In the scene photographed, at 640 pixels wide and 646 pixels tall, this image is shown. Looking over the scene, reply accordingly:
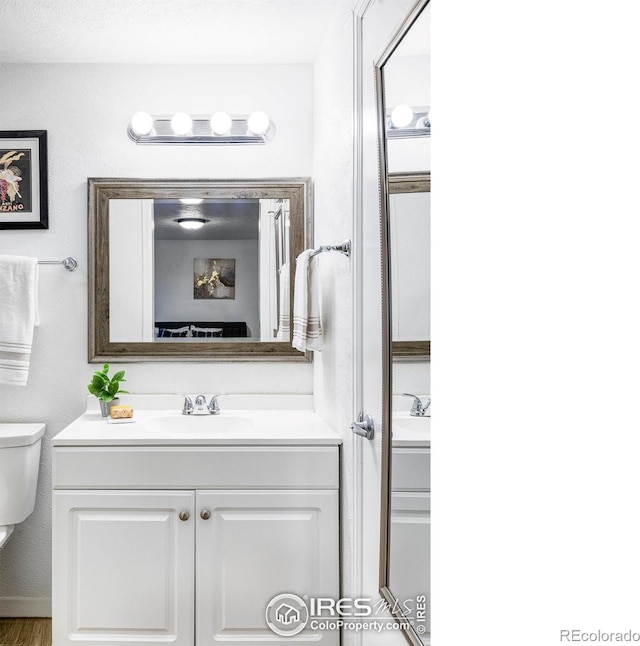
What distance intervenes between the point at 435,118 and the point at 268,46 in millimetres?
2201

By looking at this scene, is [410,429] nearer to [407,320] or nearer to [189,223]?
[407,320]

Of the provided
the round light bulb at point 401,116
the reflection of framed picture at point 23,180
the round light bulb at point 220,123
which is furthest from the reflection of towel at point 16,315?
the round light bulb at point 401,116

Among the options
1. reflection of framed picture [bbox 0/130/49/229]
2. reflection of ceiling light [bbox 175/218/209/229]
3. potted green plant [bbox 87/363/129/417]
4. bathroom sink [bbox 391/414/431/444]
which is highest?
reflection of framed picture [bbox 0/130/49/229]

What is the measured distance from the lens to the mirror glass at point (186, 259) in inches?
101

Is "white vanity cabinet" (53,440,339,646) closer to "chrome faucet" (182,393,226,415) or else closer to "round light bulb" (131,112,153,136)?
"chrome faucet" (182,393,226,415)

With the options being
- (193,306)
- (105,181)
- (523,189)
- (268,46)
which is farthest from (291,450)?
(523,189)

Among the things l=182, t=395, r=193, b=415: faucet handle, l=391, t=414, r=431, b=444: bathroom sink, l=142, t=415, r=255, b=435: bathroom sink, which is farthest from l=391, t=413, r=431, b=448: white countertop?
l=182, t=395, r=193, b=415: faucet handle

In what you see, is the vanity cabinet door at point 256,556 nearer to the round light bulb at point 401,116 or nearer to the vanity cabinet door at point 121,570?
the vanity cabinet door at point 121,570

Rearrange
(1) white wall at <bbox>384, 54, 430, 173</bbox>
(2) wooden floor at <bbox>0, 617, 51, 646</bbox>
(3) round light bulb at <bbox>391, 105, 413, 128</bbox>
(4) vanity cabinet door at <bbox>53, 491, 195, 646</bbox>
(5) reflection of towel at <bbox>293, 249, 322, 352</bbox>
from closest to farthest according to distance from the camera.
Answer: (1) white wall at <bbox>384, 54, 430, 173</bbox> < (3) round light bulb at <bbox>391, 105, 413, 128</bbox> < (4) vanity cabinet door at <bbox>53, 491, 195, 646</bbox> < (5) reflection of towel at <bbox>293, 249, 322, 352</bbox> < (2) wooden floor at <bbox>0, 617, 51, 646</bbox>

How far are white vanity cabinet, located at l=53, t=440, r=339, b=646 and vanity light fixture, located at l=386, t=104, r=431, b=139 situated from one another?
1.11m

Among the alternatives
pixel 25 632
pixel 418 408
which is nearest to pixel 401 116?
pixel 418 408

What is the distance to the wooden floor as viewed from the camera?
91.7 inches

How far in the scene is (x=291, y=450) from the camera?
201 cm

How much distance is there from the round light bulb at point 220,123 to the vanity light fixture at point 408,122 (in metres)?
1.36
